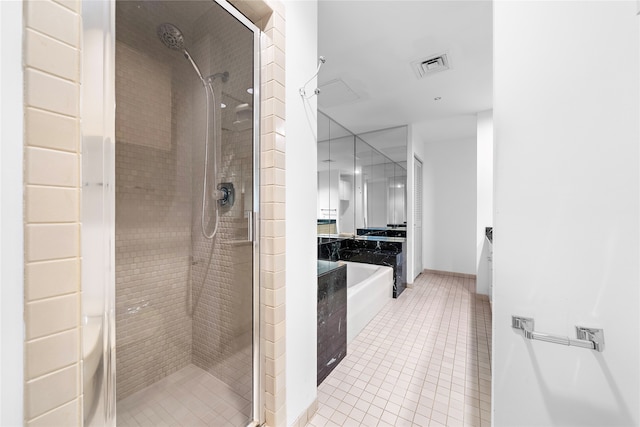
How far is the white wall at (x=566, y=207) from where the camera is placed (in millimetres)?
712

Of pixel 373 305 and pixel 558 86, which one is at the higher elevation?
pixel 558 86

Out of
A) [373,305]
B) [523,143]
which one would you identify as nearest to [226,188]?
[523,143]

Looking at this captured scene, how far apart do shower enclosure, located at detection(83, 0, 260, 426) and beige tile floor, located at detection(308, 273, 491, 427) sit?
723mm

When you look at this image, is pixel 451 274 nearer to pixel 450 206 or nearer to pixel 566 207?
pixel 450 206

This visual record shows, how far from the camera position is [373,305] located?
2.82 m

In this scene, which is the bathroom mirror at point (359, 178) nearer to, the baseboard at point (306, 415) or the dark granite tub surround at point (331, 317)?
the dark granite tub surround at point (331, 317)

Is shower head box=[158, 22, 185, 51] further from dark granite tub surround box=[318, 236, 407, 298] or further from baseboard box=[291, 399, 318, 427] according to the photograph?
→ dark granite tub surround box=[318, 236, 407, 298]

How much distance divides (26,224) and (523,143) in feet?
4.63

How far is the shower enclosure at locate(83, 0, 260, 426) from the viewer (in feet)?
4.00

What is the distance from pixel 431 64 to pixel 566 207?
6.95 ft

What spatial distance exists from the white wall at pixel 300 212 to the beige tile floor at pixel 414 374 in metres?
0.35

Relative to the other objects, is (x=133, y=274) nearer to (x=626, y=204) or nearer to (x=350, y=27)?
(x=626, y=204)
